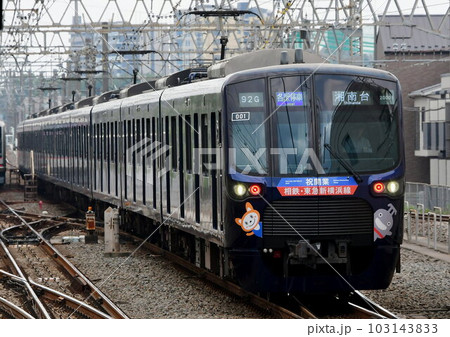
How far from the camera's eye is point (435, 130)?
40.4 m

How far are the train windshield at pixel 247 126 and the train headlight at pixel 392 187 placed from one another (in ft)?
4.23

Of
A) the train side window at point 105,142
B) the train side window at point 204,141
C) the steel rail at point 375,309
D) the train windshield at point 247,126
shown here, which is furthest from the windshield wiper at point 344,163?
the train side window at point 105,142

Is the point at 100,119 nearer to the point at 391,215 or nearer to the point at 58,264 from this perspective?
the point at 58,264

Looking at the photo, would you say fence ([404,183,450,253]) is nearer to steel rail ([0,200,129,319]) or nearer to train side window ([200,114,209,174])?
steel rail ([0,200,129,319])

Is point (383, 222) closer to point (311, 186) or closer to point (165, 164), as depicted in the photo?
point (311, 186)

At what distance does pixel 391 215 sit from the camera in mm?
10375

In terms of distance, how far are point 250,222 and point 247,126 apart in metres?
0.96

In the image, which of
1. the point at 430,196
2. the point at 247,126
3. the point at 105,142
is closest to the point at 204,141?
the point at 247,126

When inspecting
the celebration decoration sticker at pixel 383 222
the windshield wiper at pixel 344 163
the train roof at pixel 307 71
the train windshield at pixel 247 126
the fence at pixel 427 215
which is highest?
the train roof at pixel 307 71

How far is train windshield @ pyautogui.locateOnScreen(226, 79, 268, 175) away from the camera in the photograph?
33.8ft

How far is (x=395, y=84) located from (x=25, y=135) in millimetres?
28631

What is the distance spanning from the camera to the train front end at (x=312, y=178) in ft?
33.3

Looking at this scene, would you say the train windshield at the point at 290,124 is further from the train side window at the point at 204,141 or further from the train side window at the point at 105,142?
the train side window at the point at 105,142

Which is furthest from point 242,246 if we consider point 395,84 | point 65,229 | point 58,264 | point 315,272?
point 65,229
